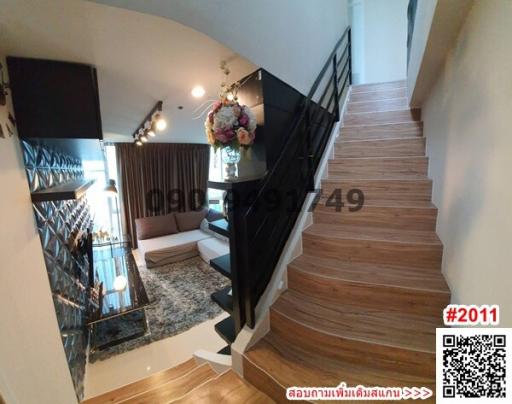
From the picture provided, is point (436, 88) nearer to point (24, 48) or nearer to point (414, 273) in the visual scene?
point (414, 273)

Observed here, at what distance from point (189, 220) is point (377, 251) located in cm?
492

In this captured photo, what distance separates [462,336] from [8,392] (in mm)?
1989

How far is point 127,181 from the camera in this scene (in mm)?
5480

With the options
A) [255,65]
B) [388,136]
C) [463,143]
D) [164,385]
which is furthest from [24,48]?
[388,136]

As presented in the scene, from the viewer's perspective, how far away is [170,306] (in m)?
3.38

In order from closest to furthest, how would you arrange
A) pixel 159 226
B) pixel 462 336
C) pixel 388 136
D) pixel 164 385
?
pixel 462 336 → pixel 164 385 → pixel 388 136 → pixel 159 226

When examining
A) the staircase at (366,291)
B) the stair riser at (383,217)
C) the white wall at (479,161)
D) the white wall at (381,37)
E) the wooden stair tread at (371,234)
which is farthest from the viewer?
the white wall at (381,37)

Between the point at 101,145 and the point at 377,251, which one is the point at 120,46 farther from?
the point at 377,251

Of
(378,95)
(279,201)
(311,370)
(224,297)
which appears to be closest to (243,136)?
(279,201)

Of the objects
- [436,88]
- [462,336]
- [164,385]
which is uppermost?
[436,88]

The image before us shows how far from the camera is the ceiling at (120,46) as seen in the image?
964mm

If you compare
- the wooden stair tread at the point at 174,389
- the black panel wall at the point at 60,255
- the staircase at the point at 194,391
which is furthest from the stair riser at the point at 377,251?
the black panel wall at the point at 60,255

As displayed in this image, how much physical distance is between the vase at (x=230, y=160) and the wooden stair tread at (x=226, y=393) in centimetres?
134

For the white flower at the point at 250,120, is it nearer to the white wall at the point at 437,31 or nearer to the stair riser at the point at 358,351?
the white wall at the point at 437,31
